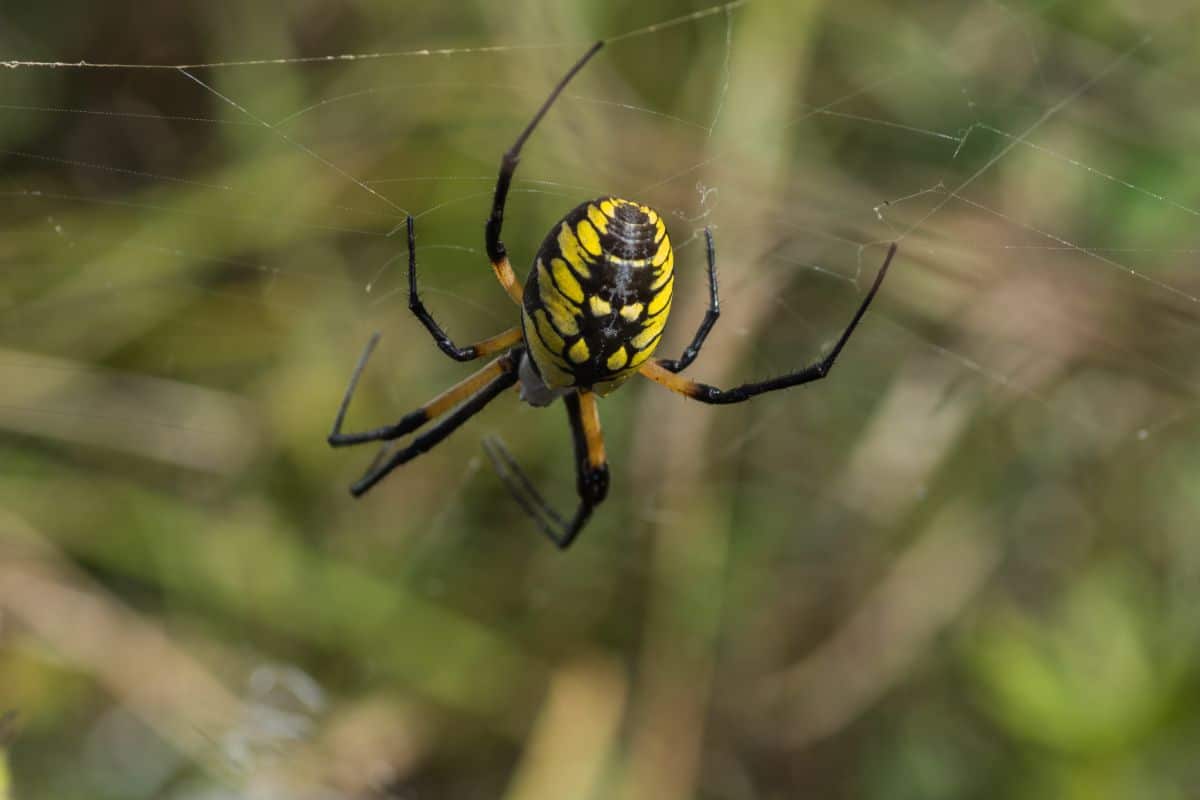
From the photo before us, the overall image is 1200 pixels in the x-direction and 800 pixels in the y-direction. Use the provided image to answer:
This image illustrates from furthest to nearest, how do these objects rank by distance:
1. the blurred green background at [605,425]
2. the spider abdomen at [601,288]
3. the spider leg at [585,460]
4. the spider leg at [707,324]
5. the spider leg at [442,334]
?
the blurred green background at [605,425] → the spider leg at [585,460] → the spider leg at [707,324] → the spider leg at [442,334] → the spider abdomen at [601,288]

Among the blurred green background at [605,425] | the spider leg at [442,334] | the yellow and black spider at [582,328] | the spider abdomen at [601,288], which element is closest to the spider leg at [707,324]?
the yellow and black spider at [582,328]

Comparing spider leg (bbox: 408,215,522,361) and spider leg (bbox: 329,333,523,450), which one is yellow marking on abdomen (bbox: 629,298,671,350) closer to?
spider leg (bbox: 408,215,522,361)

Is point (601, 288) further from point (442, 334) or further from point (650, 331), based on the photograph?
point (442, 334)

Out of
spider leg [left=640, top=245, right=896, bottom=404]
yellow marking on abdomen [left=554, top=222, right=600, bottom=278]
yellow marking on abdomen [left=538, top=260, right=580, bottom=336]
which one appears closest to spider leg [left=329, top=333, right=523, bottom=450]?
spider leg [left=640, top=245, right=896, bottom=404]

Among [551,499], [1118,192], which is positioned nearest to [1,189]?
[551,499]

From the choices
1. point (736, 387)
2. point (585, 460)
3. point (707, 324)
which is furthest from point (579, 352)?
point (585, 460)

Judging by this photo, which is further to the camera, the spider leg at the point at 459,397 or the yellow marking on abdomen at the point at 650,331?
the spider leg at the point at 459,397

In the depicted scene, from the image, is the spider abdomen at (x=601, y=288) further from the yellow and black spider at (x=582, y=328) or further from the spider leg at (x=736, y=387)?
the spider leg at (x=736, y=387)
